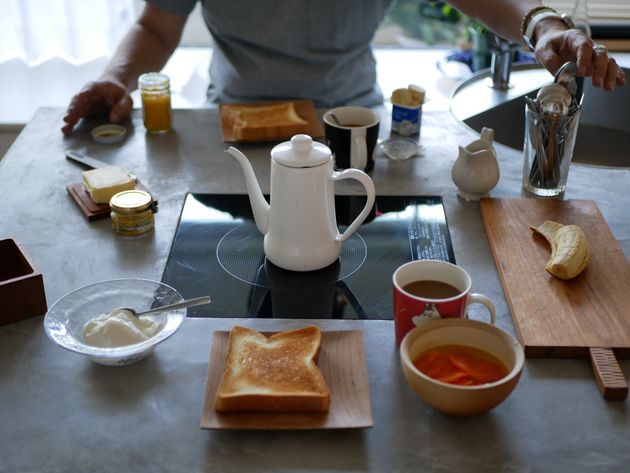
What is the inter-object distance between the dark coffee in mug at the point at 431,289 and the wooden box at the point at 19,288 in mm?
471

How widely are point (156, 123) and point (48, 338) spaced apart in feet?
2.28

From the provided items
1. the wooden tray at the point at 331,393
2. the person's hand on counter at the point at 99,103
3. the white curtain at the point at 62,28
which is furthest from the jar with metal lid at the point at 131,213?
the white curtain at the point at 62,28

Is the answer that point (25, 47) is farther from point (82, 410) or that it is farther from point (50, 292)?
point (82, 410)

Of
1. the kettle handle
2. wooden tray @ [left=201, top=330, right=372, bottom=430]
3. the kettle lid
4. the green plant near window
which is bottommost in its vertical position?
the green plant near window

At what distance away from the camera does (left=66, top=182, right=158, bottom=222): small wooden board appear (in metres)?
1.21

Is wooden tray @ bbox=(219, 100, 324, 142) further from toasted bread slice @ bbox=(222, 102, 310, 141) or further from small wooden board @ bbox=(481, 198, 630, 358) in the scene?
small wooden board @ bbox=(481, 198, 630, 358)

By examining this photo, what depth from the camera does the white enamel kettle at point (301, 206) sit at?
994 millimetres

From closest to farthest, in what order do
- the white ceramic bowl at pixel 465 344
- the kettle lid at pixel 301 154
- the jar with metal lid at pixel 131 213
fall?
the white ceramic bowl at pixel 465 344
the kettle lid at pixel 301 154
the jar with metal lid at pixel 131 213

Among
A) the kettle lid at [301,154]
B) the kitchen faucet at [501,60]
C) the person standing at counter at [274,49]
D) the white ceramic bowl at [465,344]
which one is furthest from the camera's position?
the kitchen faucet at [501,60]

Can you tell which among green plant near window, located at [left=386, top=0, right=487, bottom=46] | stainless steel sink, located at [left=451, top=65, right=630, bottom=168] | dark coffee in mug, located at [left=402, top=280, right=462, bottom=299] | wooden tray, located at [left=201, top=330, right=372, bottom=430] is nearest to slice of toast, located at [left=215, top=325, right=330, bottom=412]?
wooden tray, located at [left=201, top=330, right=372, bottom=430]

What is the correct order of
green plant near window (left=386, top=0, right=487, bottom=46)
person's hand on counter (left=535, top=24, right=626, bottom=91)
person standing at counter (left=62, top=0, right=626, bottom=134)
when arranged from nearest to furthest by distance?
person's hand on counter (left=535, top=24, right=626, bottom=91) → person standing at counter (left=62, top=0, right=626, bottom=134) → green plant near window (left=386, top=0, right=487, bottom=46)

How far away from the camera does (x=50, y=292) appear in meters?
1.03

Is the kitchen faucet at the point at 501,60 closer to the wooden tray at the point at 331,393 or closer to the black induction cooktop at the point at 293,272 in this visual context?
the black induction cooktop at the point at 293,272

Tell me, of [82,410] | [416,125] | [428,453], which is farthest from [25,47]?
[428,453]
